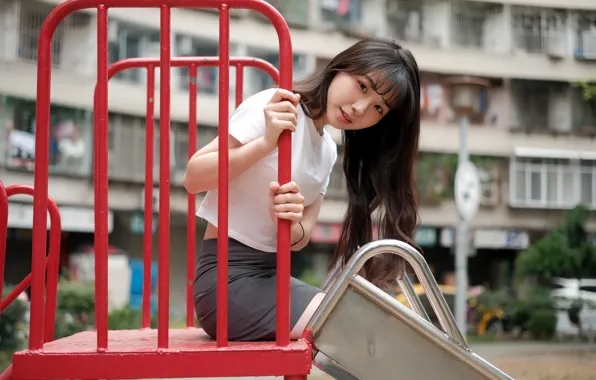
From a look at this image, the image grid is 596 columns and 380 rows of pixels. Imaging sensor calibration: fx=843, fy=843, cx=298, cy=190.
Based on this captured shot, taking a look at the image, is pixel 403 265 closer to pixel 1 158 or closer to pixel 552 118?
pixel 1 158

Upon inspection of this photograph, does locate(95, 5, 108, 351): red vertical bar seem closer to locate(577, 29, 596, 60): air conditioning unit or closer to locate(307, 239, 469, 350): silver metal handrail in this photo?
locate(307, 239, 469, 350): silver metal handrail

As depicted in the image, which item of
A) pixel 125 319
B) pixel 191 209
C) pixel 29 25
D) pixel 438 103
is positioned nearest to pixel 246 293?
pixel 191 209

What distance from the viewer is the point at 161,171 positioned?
151 cm

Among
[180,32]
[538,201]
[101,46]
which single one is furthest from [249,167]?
[538,201]

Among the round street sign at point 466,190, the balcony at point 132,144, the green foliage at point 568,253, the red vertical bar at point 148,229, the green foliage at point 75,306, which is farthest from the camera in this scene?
the balcony at point 132,144

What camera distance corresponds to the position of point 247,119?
168 cm

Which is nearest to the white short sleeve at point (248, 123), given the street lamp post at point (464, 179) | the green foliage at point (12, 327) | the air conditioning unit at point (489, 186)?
the green foliage at point (12, 327)

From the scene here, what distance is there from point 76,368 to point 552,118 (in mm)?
19473

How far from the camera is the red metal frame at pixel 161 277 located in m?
1.45

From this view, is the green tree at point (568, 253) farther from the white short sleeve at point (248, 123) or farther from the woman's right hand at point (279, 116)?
the woman's right hand at point (279, 116)

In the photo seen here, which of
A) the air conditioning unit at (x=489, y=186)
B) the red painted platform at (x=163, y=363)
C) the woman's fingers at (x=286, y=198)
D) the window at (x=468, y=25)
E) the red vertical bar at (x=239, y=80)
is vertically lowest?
the air conditioning unit at (x=489, y=186)

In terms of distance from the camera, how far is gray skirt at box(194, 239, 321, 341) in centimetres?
162

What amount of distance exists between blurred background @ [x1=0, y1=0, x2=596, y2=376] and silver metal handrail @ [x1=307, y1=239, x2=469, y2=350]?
33.5 feet

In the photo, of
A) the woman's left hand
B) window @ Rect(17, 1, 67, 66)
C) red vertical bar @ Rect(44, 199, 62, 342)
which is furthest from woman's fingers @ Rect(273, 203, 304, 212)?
window @ Rect(17, 1, 67, 66)
